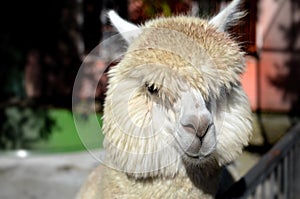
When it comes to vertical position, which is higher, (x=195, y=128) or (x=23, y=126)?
(x=195, y=128)

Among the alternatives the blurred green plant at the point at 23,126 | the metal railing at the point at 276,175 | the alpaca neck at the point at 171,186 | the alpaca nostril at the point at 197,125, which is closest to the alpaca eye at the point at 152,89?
the alpaca nostril at the point at 197,125

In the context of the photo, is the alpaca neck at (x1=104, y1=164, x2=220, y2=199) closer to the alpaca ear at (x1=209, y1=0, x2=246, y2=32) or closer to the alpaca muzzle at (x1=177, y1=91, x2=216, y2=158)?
the alpaca muzzle at (x1=177, y1=91, x2=216, y2=158)

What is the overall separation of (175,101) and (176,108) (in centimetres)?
2

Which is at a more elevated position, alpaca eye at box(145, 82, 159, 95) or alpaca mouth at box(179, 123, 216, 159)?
alpaca eye at box(145, 82, 159, 95)

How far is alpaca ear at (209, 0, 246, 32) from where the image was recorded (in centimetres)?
187

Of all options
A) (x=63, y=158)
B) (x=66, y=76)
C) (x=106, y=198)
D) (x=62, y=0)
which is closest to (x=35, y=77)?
(x=66, y=76)

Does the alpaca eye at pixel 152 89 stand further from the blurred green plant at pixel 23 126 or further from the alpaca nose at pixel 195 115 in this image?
the blurred green plant at pixel 23 126

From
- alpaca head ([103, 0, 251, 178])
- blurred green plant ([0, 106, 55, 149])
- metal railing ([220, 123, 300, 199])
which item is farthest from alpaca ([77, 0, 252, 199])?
blurred green plant ([0, 106, 55, 149])

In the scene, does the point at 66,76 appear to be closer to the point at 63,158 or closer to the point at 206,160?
the point at 63,158

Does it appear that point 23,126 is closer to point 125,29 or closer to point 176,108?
point 125,29

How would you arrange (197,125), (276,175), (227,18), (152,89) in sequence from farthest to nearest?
(276,175)
(227,18)
(152,89)
(197,125)

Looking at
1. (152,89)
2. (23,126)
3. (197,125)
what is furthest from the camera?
(23,126)

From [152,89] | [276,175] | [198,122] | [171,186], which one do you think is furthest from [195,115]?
[276,175]

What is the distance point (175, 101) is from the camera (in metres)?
1.67
